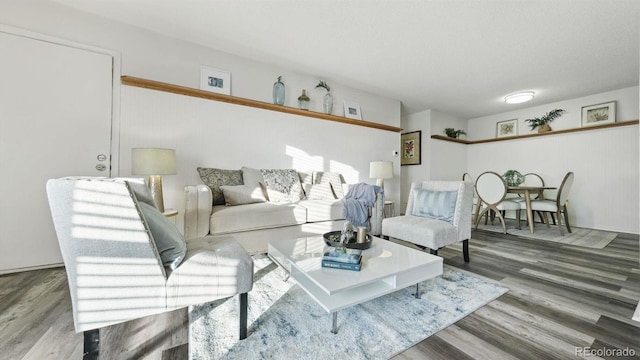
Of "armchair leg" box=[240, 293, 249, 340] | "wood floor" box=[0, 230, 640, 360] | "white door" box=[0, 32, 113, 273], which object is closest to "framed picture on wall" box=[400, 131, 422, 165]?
"wood floor" box=[0, 230, 640, 360]

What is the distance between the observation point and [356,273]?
1.28 m

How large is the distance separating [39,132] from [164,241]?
2166 mm

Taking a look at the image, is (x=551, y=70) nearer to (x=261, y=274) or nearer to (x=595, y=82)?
(x=595, y=82)

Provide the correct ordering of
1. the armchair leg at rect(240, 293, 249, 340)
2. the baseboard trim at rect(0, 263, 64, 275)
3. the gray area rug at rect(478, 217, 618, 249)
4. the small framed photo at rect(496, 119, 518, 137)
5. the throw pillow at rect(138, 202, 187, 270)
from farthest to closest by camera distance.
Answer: the small framed photo at rect(496, 119, 518, 137)
the gray area rug at rect(478, 217, 618, 249)
the baseboard trim at rect(0, 263, 64, 275)
the armchair leg at rect(240, 293, 249, 340)
the throw pillow at rect(138, 202, 187, 270)

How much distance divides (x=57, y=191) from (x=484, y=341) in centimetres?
196

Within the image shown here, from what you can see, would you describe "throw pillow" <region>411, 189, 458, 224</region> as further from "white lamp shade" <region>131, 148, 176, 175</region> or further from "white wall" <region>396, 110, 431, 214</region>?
"white lamp shade" <region>131, 148, 176, 175</region>

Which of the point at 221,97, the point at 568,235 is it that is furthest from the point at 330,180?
the point at 568,235

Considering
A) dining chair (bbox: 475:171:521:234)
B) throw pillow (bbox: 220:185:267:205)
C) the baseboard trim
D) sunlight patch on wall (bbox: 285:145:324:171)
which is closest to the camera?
the baseboard trim

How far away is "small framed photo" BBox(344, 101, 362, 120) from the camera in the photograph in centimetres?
407

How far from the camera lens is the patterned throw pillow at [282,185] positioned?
2.82m

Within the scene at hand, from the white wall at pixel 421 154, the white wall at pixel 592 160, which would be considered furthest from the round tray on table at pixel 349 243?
the white wall at pixel 592 160

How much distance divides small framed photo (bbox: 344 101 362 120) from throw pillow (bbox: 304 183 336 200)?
57.3 inches

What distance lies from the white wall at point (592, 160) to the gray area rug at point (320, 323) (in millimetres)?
4198

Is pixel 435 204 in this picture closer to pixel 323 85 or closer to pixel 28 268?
pixel 323 85
